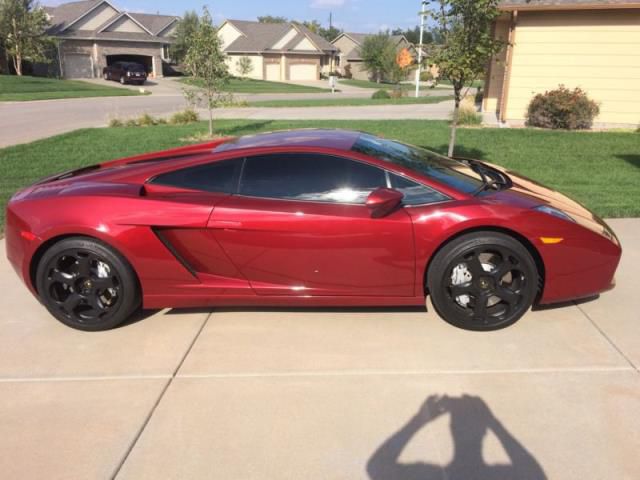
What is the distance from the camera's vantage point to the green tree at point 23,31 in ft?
141

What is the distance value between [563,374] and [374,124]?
13510mm

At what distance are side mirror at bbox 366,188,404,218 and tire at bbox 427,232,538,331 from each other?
47 cm

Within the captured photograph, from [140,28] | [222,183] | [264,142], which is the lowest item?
[222,183]

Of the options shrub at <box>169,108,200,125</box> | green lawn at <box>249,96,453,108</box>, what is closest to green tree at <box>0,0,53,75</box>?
green lawn at <box>249,96,453,108</box>

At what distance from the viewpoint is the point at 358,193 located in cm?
376

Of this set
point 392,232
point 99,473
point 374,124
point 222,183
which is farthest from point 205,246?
point 374,124

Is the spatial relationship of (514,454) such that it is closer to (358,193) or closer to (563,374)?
(563,374)

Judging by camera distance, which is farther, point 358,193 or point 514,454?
point 358,193

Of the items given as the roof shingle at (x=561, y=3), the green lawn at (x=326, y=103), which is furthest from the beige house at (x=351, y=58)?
the roof shingle at (x=561, y=3)

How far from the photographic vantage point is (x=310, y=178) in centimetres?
380

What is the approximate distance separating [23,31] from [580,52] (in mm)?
43749

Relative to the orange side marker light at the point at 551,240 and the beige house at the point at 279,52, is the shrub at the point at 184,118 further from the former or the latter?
the beige house at the point at 279,52

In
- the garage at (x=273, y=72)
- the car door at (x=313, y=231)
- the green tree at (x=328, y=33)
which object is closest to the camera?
the car door at (x=313, y=231)

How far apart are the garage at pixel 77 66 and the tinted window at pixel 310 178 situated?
51940 mm
